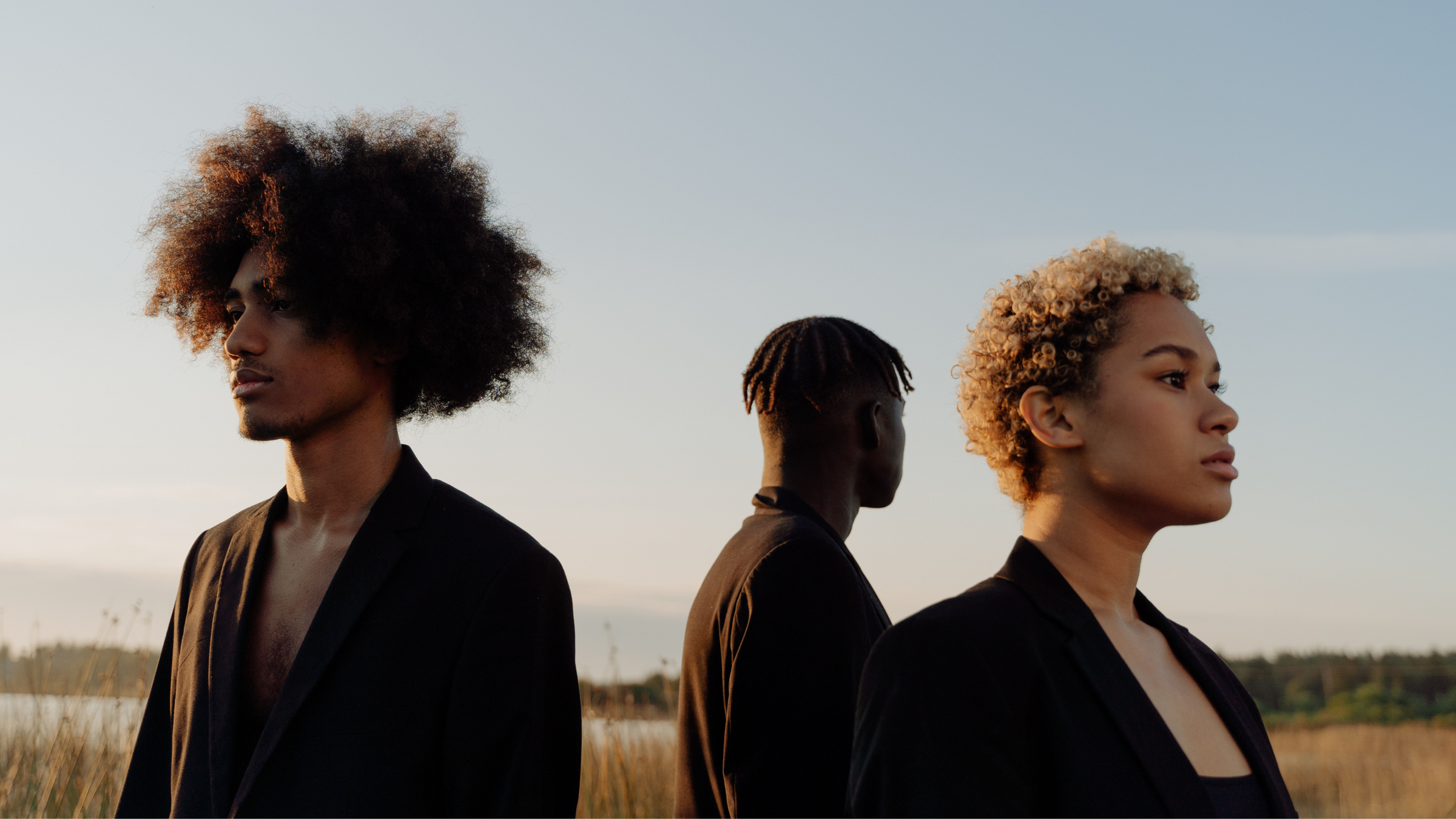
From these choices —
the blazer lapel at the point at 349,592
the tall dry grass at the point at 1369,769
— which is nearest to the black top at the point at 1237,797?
the blazer lapel at the point at 349,592

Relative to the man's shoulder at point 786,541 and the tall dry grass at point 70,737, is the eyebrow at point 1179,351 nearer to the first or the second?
the man's shoulder at point 786,541

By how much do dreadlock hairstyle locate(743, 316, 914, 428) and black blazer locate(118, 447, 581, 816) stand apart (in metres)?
1.08

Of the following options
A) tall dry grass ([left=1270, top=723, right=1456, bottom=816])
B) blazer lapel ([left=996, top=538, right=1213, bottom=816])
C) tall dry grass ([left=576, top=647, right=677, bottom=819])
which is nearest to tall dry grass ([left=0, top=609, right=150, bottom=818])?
tall dry grass ([left=576, top=647, right=677, bottom=819])

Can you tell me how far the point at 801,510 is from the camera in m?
3.42

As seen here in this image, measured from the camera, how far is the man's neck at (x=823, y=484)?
11.5 feet

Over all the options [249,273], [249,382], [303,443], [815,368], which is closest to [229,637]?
[303,443]

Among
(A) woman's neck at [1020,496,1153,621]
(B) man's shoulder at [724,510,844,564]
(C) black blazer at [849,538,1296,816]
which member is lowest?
(C) black blazer at [849,538,1296,816]

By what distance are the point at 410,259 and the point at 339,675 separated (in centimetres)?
144

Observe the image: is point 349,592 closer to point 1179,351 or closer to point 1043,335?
point 1043,335

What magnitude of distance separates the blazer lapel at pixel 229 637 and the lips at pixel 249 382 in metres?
0.40

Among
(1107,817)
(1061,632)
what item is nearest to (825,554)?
(1061,632)

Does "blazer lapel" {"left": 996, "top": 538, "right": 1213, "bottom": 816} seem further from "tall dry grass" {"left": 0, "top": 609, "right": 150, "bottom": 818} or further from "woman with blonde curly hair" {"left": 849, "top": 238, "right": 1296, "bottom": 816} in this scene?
"tall dry grass" {"left": 0, "top": 609, "right": 150, "bottom": 818}

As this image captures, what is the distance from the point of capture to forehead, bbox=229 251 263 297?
337 centimetres

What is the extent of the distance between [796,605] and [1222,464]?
3.71 ft
